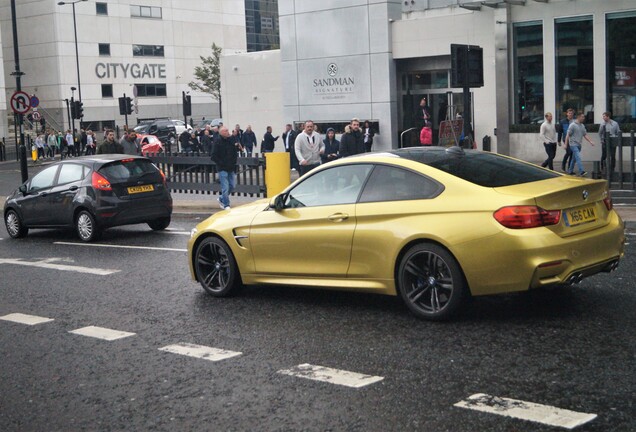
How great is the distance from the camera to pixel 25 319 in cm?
926

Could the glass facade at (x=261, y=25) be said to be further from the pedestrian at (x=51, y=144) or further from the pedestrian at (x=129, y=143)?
the pedestrian at (x=129, y=143)

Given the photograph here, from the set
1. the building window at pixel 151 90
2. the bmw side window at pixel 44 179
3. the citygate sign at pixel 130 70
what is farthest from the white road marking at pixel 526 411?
the building window at pixel 151 90

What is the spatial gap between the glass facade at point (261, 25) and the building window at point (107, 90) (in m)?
34.9

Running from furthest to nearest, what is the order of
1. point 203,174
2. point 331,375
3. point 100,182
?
point 203,174
point 100,182
point 331,375

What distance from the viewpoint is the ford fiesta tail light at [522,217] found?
750cm

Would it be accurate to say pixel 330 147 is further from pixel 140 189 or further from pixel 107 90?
pixel 107 90

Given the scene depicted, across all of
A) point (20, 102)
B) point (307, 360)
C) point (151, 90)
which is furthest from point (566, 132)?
point (151, 90)

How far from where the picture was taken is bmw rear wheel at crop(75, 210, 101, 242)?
15695mm

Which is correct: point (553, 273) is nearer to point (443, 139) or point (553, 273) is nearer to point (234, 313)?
point (234, 313)

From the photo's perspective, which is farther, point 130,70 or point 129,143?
point 130,70

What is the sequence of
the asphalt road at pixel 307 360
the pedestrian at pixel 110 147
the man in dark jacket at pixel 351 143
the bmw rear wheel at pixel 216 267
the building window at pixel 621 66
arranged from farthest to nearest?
the building window at pixel 621 66 → the pedestrian at pixel 110 147 → the man in dark jacket at pixel 351 143 → the bmw rear wheel at pixel 216 267 → the asphalt road at pixel 307 360

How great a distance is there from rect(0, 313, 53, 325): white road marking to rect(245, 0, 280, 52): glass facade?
10907 cm

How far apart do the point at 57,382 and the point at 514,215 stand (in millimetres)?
3700

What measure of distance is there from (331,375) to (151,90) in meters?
83.8
